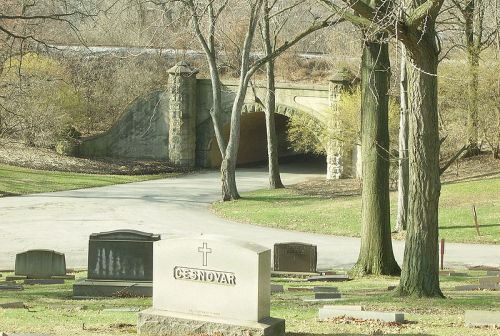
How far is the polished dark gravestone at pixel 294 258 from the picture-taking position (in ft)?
69.3

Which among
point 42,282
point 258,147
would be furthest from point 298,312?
point 258,147

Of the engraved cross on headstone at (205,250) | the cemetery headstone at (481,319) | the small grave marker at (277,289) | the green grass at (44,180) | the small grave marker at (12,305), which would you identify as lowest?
the small grave marker at (277,289)

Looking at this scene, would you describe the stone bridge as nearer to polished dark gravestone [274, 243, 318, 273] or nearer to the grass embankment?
the grass embankment

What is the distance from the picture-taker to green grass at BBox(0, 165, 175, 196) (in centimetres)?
4156

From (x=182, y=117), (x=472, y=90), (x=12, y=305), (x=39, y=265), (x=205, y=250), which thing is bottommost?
(x=39, y=265)

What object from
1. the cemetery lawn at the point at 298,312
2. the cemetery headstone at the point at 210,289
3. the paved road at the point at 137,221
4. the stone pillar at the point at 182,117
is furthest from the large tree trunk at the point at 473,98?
the cemetery headstone at the point at 210,289

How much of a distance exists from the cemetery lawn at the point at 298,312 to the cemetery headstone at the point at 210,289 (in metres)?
0.60

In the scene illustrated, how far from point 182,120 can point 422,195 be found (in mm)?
37680

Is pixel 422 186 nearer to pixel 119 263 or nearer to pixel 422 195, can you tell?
pixel 422 195

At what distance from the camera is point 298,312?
42.1 ft

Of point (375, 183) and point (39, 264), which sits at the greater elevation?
point (375, 183)

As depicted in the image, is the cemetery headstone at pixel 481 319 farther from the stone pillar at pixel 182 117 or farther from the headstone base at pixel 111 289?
the stone pillar at pixel 182 117

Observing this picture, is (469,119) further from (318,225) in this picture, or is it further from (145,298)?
(145,298)

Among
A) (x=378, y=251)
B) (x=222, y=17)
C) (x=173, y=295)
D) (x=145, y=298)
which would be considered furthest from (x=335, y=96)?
(x=173, y=295)
